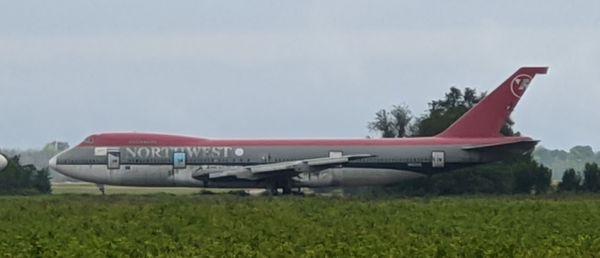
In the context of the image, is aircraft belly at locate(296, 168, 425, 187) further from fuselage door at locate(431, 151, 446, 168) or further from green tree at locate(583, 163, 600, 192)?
green tree at locate(583, 163, 600, 192)

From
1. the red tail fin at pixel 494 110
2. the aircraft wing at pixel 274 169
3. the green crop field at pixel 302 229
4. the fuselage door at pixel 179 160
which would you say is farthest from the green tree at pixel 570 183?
the fuselage door at pixel 179 160

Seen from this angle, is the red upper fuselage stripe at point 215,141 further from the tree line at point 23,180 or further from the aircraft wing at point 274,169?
the tree line at point 23,180

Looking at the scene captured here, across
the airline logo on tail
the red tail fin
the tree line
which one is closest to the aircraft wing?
the red tail fin

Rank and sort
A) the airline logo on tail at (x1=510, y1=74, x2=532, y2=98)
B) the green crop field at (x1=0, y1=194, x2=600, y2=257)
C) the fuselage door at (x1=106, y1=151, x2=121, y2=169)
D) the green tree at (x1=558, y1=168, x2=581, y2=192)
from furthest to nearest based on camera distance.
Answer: the fuselage door at (x1=106, y1=151, x2=121, y2=169) → the green tree at (x1=558, y1=168, x2=581, y2=192) → the airline logo on tail at (x1=510, y1=74, x2=532, y2=98) → the green crop field at (x1=0, y1=194, x2=600, y2=257)

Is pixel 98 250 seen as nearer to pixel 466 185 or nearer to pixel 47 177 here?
pixel 466 185

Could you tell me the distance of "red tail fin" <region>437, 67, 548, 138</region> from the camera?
62562 millimetres

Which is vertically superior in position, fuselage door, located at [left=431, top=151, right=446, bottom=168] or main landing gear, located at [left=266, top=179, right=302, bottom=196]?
fuselage door, located at [left=431, top=151, right=446, bottom=168]

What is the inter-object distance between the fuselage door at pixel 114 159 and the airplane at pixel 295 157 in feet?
0.14

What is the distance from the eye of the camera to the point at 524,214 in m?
40.9

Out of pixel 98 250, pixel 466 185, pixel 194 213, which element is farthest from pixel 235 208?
pixel 466 185

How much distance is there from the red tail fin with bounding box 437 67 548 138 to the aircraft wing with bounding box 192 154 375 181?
171 inches

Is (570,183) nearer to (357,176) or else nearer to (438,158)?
(438,158)

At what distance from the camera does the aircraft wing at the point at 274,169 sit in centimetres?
6144

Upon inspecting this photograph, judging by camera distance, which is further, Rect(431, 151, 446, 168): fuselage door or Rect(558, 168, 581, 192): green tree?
Rect(558, 168, 581, 192): green tree
